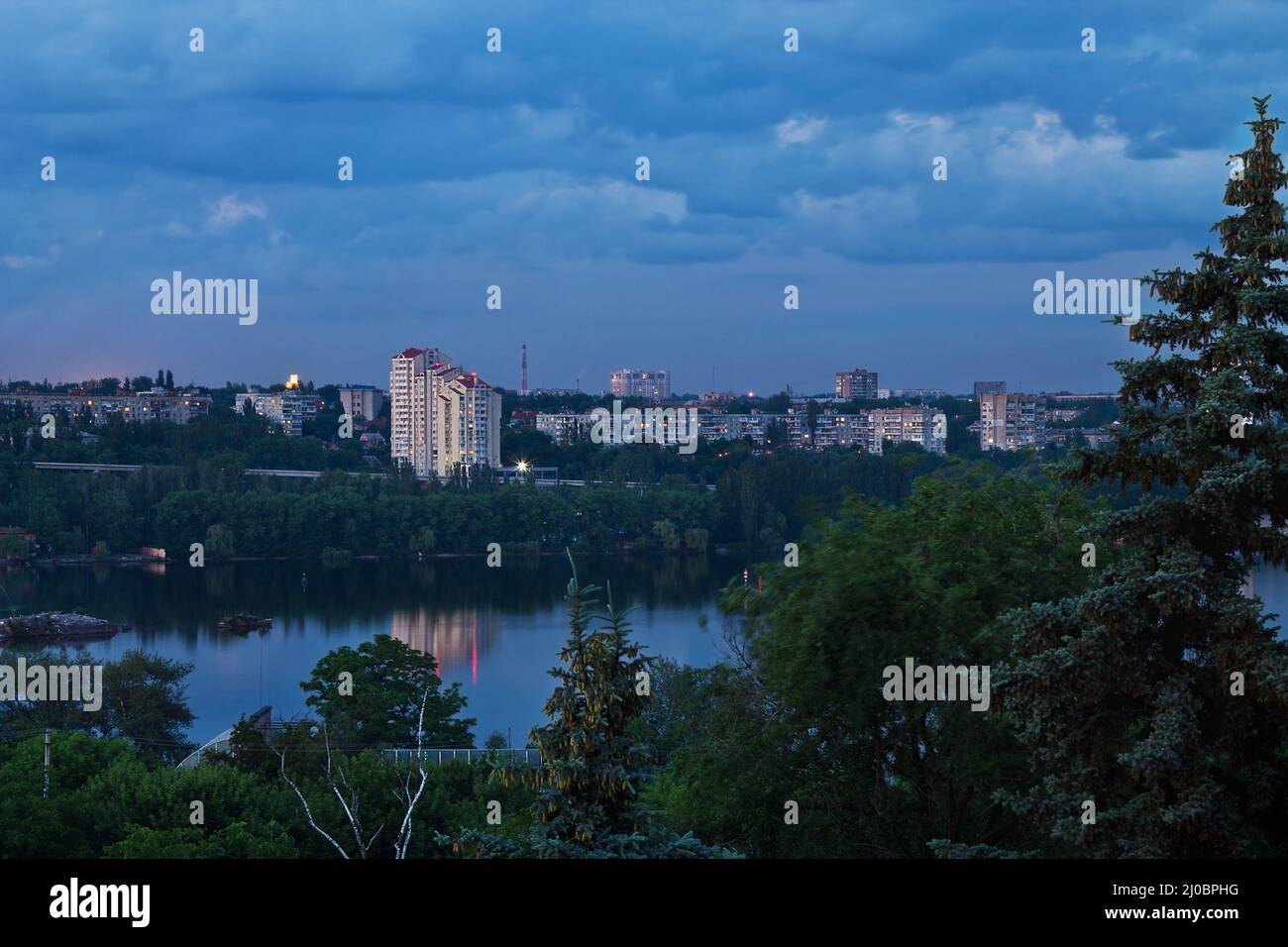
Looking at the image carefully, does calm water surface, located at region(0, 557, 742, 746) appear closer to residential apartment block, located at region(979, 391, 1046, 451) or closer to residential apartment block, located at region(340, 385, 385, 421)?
residential apartment block, located at region(979, 391, 1046, 451)

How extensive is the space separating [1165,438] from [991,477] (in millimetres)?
2470

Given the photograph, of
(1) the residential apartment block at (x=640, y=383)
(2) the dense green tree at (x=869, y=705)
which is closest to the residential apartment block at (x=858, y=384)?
(1) the residential apartment block at (x=640, y=383)

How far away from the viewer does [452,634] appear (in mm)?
19094

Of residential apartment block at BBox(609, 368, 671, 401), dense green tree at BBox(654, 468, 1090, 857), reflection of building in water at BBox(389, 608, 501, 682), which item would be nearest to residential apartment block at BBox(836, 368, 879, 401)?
residential apartment block at BBox(609, 368, 671, 401)

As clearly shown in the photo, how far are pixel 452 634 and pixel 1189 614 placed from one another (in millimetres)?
16717

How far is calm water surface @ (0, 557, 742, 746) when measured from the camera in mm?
15516

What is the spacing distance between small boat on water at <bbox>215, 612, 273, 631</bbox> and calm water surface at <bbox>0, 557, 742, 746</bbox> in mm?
216

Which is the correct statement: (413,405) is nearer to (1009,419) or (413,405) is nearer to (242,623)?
(1009,419)

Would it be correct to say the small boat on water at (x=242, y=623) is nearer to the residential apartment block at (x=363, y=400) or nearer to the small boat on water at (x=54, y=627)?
the small boat on water at (x=54, y=627)

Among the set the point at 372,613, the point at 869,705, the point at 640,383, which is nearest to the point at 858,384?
the point at 640,383

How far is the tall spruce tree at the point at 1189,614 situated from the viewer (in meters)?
2.85

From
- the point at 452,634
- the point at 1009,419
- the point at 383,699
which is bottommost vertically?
the point at 452,634

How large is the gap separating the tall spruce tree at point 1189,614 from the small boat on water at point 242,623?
18206mm
